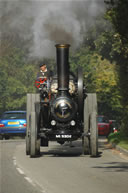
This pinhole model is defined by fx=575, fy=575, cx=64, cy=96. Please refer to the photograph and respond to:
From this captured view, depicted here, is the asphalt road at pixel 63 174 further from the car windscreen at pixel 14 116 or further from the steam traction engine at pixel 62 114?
the car windscreen at pixel 14 116

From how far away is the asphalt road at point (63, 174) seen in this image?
11109 millimetres

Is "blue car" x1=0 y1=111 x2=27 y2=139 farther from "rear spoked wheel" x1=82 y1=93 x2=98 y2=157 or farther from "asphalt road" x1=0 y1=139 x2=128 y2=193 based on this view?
"rear spoked wheel" x1=82 y1=93 x2=98 y2=157

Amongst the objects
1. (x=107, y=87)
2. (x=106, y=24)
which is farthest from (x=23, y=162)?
(x=107, y=87)

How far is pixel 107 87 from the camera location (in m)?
48.3

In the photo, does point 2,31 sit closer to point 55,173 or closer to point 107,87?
point 55,173

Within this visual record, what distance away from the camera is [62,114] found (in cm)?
1827

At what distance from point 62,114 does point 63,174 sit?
5017 mm

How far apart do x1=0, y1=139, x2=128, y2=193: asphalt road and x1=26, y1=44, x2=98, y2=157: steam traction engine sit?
609mm

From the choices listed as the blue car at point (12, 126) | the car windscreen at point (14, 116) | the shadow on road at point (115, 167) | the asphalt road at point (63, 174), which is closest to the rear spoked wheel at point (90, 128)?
the asphalt road at point (63, 174)

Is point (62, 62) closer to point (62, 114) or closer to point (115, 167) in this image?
point (62, 114)

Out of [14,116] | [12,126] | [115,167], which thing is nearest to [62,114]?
[115,167]

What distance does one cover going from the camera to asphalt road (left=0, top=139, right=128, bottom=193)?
11109 mm

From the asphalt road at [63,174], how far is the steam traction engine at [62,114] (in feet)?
2.00

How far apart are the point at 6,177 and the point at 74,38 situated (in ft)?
32.2
